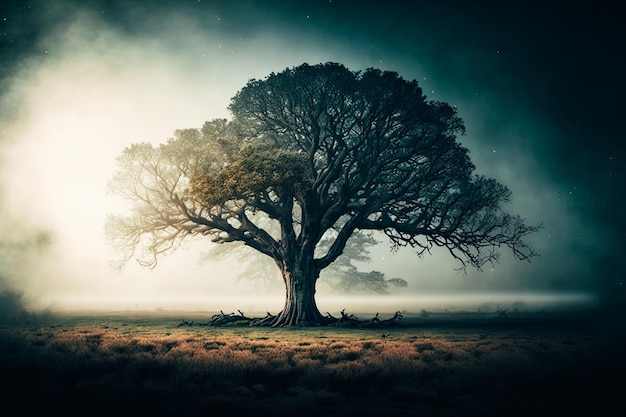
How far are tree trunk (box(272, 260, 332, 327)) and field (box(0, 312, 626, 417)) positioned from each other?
1190 centimetres

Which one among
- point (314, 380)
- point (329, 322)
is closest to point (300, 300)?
point (329, 322)

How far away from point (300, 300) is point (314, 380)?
58.5 feet

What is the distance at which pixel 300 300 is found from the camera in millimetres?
28156

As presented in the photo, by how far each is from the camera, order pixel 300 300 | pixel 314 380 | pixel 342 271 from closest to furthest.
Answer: pixel 314 380, pixel 300 300, pixel 342 271

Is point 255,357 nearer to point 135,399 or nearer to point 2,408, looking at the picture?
point 135,399

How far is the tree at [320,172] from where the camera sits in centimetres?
2623

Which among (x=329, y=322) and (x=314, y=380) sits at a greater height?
(x=329, y=322)

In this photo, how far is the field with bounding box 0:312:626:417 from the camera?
835cm

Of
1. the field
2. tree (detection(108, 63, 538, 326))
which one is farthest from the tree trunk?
the field

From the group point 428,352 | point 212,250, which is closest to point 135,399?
point 428,352

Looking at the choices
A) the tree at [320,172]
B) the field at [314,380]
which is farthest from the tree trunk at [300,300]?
the field at [314,380]

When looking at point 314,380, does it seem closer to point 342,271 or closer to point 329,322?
point 329,322

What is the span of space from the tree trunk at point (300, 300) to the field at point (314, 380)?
39.0ft

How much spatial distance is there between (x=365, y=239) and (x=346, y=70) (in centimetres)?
3221
